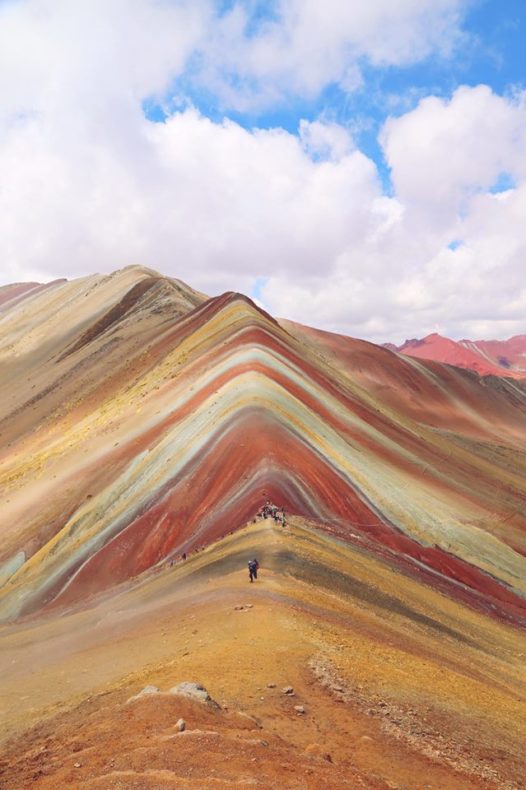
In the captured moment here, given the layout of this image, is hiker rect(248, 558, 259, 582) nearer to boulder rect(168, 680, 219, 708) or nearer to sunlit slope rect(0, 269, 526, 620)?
sunlit slope rect(0, 269, 526, 620)

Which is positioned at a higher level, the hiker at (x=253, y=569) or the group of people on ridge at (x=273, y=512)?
the group of people on ridge at (x=273, y=512)

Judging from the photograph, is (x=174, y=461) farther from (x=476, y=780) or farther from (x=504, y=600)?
(x=476, y=780)

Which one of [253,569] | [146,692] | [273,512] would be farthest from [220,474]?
[146,692]

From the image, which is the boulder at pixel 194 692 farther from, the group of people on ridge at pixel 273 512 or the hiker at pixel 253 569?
the group of people on ridge at pixel 273 512

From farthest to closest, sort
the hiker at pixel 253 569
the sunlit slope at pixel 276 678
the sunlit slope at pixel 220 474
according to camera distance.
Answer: the sunlit slope at pixel 220 474, the hiker at pixel 253 569, the sunlit slope at pixel 276 678

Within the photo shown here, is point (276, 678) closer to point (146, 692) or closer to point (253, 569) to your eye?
point (146, 692)

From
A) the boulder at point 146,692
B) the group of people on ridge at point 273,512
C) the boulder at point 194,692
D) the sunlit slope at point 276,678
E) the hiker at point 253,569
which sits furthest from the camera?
the group of people on ridge at point 273,512

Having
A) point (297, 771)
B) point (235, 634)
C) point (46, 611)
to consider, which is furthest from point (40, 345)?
point (297, 771)

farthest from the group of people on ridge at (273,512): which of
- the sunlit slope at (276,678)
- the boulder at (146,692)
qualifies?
the boulder at (146,692)
